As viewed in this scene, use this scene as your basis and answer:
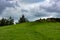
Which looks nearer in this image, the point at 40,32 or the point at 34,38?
the point at 34,38

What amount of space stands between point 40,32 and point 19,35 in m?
4.15

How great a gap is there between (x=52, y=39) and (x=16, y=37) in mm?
6075

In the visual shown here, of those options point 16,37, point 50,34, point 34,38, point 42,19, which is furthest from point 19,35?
point 42,19

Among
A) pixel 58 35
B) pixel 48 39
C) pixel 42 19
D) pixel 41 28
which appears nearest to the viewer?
pixel 48 39

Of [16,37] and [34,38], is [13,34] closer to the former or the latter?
[16,37]

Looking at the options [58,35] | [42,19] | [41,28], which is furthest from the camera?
[42,19]

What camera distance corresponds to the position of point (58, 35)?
3350 centimetres

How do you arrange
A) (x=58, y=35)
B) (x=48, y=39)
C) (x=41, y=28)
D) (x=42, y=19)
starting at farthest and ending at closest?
1. (x=42, y=19)
2. (x=41, y=28)
3. (x=58, y=35)
4. (x=48, y=39)

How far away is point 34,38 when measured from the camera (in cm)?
3141

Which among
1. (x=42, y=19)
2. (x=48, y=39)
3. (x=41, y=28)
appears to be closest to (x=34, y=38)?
(x=48, y=39)

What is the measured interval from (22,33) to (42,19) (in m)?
13.5

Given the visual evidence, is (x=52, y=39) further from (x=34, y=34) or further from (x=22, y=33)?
(x=22, y=33)

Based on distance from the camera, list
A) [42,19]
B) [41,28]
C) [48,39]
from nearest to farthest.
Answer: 1. [48,39]
2. [41,28]
3. [42,19]

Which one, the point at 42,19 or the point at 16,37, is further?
the point at 42,19
